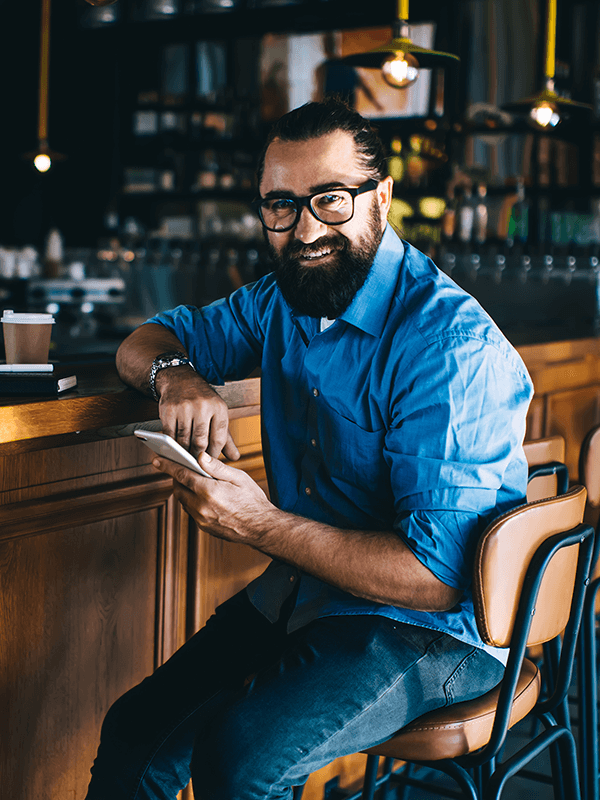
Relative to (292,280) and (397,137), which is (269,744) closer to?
(292,280)

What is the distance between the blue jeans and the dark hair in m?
0.74

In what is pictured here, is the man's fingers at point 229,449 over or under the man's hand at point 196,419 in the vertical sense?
under

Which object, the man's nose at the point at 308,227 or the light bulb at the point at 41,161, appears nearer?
the man's nose at the point at 308,227

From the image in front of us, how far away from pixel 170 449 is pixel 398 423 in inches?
12.9

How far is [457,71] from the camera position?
5.48m

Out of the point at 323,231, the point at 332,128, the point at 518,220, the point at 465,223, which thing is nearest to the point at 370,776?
the point at 323,231

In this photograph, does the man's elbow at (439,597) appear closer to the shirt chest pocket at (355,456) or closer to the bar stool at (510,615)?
the bar stool at (510,615)

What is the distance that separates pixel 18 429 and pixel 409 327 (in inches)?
23.6

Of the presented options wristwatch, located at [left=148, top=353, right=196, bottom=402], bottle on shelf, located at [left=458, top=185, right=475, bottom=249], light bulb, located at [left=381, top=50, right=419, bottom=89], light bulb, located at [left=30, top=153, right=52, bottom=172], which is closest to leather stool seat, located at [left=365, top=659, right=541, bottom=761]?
wristwatch, located at [left=148, top=353, right=196, bottom=402]

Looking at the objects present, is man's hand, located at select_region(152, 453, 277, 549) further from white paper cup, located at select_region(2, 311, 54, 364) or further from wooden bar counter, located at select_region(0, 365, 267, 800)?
white paper cup, located at select_region(2, 311, 54, 364)

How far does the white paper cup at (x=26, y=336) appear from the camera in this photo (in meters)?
1.41

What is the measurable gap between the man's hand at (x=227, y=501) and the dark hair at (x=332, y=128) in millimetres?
546

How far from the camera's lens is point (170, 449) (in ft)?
3.68

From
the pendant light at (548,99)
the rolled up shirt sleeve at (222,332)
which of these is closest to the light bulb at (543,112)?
the pendant light at (548,99)
